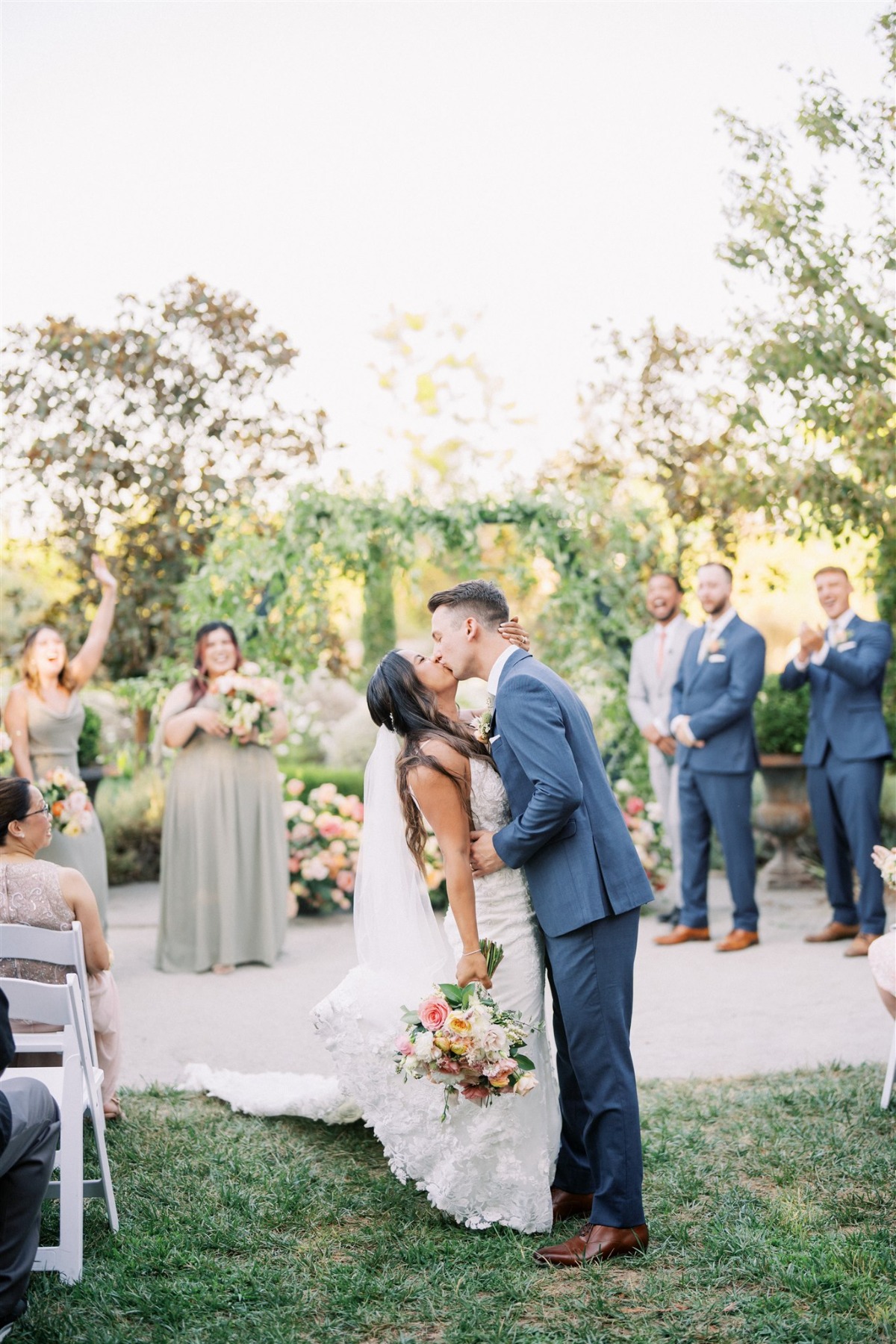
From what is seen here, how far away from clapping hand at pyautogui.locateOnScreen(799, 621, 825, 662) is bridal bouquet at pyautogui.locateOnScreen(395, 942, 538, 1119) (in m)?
4.52

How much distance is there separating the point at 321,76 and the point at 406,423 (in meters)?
14.8

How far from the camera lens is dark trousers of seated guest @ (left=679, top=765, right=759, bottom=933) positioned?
24.0 feet

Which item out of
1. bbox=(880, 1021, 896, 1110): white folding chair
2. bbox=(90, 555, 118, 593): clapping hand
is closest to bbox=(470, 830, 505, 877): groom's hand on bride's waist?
bbox=(880, 1021, 896, 1110): white folding chair

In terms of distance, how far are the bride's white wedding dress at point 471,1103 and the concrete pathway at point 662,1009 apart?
4.88 feet

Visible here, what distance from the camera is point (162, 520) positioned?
460 inches

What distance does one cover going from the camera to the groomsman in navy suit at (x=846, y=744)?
712cm

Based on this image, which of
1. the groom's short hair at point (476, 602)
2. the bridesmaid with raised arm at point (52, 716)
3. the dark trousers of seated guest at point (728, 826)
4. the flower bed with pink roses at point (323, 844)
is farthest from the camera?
the flower bed with pink roses at point (323, 844)

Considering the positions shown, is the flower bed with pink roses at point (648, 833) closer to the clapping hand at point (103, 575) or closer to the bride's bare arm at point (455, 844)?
the clapping hand at point (103, 575)

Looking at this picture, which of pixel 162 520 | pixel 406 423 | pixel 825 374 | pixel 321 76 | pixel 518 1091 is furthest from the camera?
pixel 406 423

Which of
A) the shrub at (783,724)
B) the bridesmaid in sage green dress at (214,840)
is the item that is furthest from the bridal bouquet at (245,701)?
the shrub at (783,724)

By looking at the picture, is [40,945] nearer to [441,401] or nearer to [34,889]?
[34,889]

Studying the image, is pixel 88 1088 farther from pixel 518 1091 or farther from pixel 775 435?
pixel 775 435

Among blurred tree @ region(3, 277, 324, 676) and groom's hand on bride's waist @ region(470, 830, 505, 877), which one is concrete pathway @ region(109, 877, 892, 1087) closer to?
groom's hand on bride's waist @ region(470, 830, 505, 877)

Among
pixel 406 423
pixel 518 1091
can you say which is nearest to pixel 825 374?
pixel 518 1091
